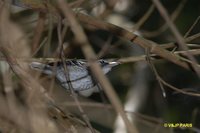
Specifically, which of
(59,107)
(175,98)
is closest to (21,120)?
(59,107)

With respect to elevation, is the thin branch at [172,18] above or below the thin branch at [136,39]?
above

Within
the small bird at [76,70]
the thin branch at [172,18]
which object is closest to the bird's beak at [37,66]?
the small bird at [76,70]

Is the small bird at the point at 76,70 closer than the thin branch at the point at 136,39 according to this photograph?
No

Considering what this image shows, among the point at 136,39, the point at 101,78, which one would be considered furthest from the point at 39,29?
the point at 101,78

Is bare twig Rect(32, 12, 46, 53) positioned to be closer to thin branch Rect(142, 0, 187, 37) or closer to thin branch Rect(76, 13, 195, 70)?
thin branch Rect(76, 13, 195, 70)

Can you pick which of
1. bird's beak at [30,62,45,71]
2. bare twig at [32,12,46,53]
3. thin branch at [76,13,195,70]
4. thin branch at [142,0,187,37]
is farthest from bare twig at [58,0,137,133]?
thin branch at [142,0,187,37]

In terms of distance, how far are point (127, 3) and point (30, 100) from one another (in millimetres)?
2477

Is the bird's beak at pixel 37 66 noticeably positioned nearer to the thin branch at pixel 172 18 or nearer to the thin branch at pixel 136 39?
the thin branch at pixel 136 39

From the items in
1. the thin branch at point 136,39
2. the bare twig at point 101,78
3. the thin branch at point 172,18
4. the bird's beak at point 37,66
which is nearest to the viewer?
the bare twig at point 101,78

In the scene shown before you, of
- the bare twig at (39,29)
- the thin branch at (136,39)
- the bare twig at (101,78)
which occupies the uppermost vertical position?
the bare twig at (39,29)

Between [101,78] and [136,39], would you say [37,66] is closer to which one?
[136,39]

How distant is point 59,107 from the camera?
1283 millimetres

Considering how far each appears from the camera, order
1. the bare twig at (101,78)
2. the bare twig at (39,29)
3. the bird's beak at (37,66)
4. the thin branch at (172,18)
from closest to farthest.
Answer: the bare twig at (101,78) → the bird's beak at (37,66) → the bare twig at (39,29) → the thin branch at (172,18)

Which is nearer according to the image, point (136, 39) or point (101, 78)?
point (101, 78)
